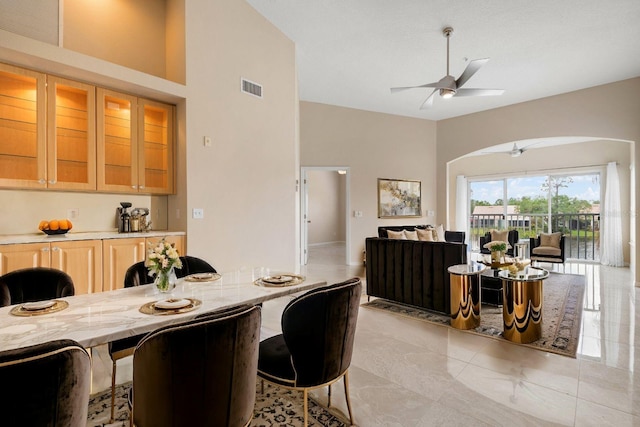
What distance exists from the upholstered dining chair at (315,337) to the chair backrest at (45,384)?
837 mm

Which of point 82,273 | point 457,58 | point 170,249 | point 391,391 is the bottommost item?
point 391,391

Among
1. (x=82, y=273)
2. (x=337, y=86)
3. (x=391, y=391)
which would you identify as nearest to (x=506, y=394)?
(x=391, y=391)

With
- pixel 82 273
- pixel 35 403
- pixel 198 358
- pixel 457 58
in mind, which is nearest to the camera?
pixel 35 403

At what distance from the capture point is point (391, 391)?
7.39 ft

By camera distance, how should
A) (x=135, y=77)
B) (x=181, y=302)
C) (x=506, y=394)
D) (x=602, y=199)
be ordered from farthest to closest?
(x=602, y=199), (x=135, y=77), (x=506, y=394), (x=181, y=302)

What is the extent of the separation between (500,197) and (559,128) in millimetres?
3308

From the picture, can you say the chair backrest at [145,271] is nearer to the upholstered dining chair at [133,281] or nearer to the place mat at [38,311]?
the upholstered dining chair at [133,281]

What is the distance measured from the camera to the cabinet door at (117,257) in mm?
3090

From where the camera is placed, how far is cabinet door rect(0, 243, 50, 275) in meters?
2.58

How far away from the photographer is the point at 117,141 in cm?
346

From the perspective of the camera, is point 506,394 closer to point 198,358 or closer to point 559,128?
point 198,358

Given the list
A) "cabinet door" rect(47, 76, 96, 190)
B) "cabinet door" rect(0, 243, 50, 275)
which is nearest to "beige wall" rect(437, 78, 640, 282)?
"cabinet door" rect(47, 76, 96, 190)

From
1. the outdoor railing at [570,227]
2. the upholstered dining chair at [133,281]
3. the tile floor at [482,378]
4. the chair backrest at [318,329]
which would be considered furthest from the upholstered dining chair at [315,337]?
the outdoor railing at [570,227]

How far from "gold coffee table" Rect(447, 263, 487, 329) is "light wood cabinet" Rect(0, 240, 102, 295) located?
11.4ft
